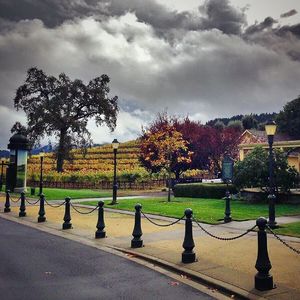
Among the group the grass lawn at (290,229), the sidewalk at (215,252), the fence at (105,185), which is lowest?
the sidewalk at (215,252)

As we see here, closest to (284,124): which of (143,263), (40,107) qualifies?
(40,107)

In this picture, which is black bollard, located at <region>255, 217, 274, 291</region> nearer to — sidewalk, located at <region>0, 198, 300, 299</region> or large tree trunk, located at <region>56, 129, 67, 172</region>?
sidewalk, located at <region>0, 198, 300, 299</region>

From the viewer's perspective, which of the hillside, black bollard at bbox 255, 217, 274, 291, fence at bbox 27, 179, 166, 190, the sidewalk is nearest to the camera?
black bollard at bbox 255, 217, 274, 291

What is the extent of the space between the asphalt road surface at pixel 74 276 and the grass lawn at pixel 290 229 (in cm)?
547

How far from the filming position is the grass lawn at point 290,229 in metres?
11.7

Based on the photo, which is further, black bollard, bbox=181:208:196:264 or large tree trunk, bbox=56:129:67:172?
large tree trunk, bbox=56:129:67:172

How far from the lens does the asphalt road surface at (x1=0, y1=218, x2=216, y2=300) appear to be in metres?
6.31

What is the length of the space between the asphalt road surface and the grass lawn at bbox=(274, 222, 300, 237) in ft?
18.0

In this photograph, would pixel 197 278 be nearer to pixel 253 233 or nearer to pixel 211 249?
pixel 211 249

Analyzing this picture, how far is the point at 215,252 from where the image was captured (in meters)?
9.33

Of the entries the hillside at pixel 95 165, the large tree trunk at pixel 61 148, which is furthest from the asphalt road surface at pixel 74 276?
the large tree trunk at pixel 61 148

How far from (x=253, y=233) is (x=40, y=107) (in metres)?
41.8

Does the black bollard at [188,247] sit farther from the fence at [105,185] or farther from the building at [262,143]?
the fence at [105,185]

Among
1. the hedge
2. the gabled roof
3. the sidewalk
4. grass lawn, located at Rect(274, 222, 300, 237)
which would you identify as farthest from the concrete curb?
the gabled roof
